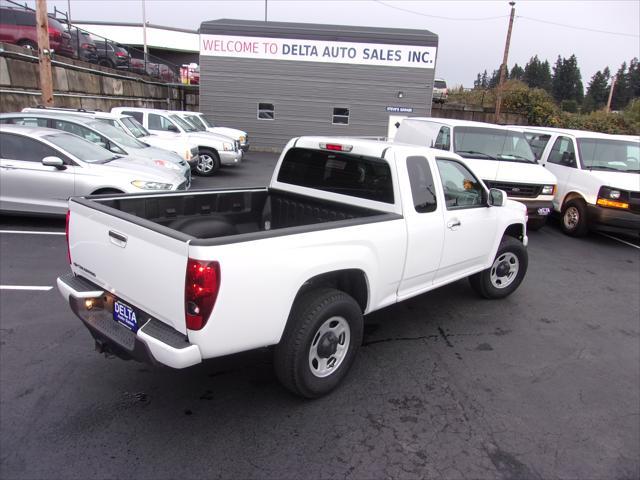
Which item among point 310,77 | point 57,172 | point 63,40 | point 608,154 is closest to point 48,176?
point 57,172

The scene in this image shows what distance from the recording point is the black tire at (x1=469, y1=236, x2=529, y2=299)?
17.7 ft

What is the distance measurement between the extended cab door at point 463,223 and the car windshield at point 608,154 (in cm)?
578

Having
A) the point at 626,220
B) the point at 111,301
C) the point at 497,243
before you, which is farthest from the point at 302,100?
the point at 111,301

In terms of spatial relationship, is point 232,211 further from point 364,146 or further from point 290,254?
point 290,254

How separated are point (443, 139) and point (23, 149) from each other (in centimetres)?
740

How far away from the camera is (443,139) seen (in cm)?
934

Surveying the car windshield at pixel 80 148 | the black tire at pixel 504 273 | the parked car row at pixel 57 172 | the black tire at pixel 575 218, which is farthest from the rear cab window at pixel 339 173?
the black tire at pixel 575 218

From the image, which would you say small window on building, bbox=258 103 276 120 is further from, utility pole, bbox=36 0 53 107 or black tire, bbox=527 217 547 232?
black tire, bbox=527 217 547 232

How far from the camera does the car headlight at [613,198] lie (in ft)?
28.0

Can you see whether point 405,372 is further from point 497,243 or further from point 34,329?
point 34,329

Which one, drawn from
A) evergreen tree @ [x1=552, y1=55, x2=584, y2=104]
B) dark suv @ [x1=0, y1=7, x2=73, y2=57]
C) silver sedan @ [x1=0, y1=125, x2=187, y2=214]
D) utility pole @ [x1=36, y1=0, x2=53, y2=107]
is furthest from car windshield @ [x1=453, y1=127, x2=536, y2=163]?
evergreen tree @ [x1=552, y1=55, x2=584, y2=104]

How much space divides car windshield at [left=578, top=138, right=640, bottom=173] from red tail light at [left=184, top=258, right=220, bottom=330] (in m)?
9.11

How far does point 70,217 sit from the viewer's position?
3.41 meters

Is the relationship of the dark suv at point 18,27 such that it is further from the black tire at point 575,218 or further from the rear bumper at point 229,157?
the black tire at point 575,218
